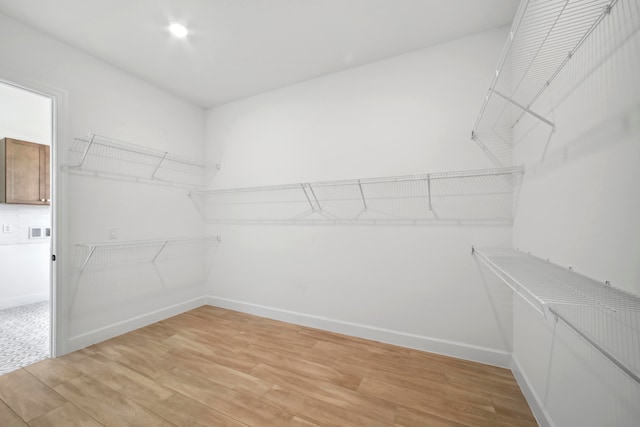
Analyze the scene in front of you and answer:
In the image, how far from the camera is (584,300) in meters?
0.73

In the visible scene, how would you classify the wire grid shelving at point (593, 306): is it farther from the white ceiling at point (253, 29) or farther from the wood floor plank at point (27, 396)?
the wood floor plank at point (27, 396)

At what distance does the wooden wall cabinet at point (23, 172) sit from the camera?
304 centimetres

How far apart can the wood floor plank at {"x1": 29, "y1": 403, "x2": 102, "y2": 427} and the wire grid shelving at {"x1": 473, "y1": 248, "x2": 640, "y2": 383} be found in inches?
84.1

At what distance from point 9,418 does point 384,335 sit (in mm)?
2421

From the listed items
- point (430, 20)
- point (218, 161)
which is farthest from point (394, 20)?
point (218, 161)

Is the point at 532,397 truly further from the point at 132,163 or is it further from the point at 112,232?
the point at 132,163

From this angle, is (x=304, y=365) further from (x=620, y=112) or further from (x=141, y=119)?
(x=141, y=119)

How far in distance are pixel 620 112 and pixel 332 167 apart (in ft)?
6.11

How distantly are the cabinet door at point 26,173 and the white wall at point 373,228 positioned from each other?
2.52 meters

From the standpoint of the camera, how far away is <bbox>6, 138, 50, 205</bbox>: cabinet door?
305 cm

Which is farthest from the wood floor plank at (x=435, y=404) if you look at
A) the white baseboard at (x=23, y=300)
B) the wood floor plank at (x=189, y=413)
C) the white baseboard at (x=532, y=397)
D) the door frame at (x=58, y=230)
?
the white baseboard at (x=23, y=300)

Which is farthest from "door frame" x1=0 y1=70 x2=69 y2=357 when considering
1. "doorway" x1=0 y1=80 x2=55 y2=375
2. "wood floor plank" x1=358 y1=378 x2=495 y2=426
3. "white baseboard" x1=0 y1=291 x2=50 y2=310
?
"wood floor plank" x1=358 y1=378 x2=495 y2=426

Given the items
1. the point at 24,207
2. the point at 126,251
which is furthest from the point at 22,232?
the point at 126,251

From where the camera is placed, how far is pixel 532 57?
4.67ft
